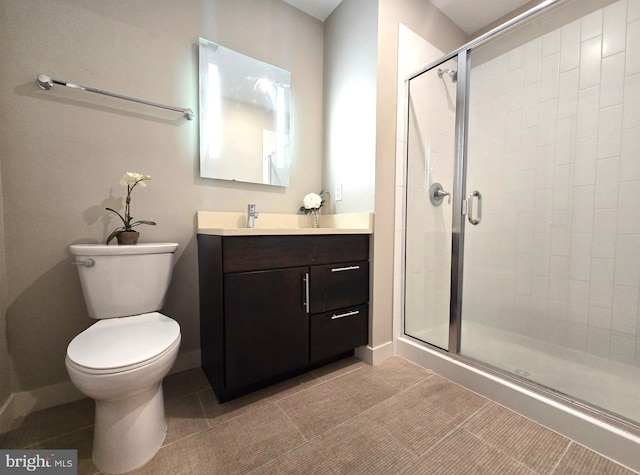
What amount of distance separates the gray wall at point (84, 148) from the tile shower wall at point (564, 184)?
1768 millimetres

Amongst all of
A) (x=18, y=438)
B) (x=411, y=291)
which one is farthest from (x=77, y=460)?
(x=411, y=291)

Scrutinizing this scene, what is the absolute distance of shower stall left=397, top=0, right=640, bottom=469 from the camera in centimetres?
140

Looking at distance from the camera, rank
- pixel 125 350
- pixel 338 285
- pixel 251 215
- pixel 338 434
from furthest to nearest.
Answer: pixel 251 215
pixel 338 285
pixel 338 434
pixel 125 350

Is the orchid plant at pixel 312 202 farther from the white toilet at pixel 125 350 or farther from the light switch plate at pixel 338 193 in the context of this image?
the white toilet at pixel 125 350

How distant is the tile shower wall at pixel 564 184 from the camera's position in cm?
142

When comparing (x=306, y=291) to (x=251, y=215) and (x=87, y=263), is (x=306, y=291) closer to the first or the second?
(x=251, y=215)

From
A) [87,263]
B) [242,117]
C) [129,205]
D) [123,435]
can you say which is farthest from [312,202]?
[123,435]

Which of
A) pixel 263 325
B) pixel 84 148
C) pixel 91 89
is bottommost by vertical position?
pixel 263 325

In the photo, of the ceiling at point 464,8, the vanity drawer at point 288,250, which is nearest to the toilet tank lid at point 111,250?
the vanity drawer at point 288,250

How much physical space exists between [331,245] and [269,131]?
0.93m

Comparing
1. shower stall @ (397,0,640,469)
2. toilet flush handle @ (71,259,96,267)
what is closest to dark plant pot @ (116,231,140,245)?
toilet flush handle @ (71,259,96,267)

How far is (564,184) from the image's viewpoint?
5.32ft

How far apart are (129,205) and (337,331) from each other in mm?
1320

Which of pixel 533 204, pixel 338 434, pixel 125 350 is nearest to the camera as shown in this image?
pixel 125 350
